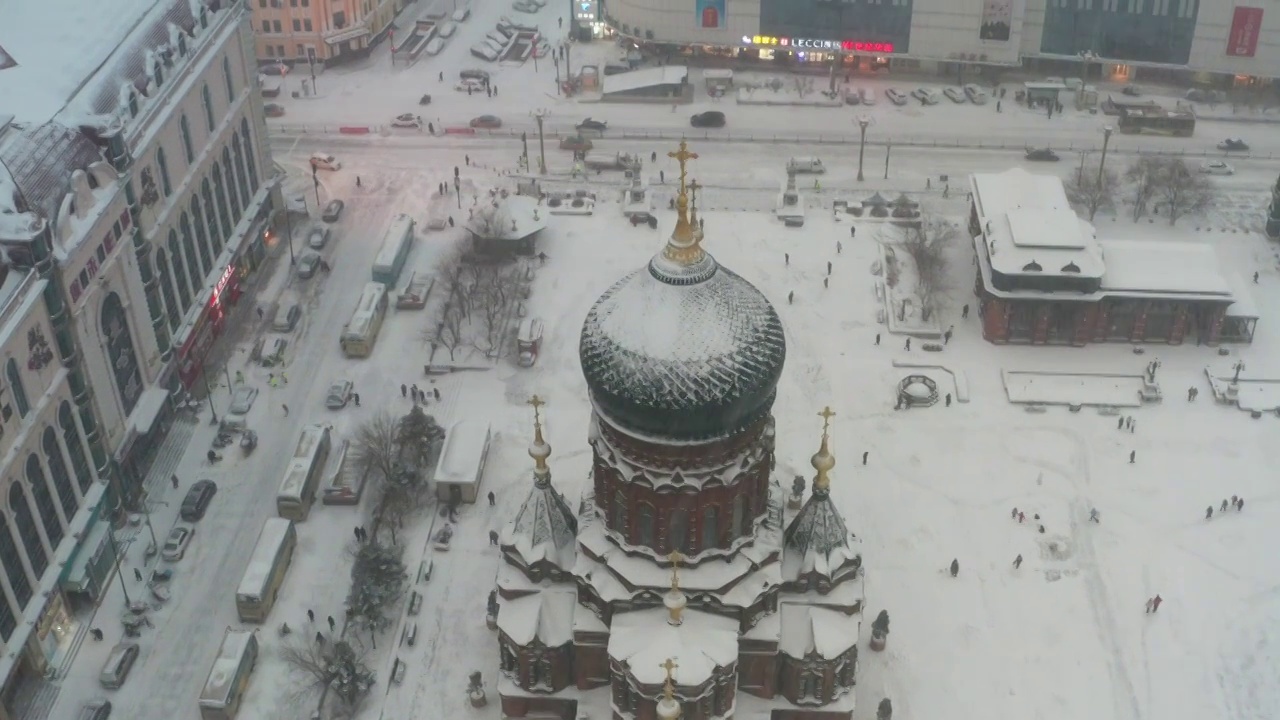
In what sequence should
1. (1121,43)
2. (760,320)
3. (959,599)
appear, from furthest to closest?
(1121,43) → (959,599) → (760,320)

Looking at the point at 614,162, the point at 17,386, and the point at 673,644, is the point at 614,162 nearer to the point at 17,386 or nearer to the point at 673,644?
the point at 17,386

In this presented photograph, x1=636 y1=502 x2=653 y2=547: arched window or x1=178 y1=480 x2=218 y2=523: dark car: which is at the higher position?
x1=636 y1=502 x2=653 y2=547: arched window

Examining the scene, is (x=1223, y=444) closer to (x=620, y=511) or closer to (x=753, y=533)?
(x=753, y=533)

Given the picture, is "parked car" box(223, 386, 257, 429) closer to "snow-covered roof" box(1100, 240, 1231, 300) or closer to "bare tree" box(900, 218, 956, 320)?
"bare tree" box(900, 218, 956, 320)

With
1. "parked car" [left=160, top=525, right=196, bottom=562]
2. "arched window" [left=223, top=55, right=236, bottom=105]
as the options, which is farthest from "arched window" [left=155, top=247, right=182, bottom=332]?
"arched window" [left=223, top=55, right=236, bottom=105]

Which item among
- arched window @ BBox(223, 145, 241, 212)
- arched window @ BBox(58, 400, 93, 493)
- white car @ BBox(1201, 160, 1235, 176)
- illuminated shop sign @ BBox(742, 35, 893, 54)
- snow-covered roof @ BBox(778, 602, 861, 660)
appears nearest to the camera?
snow-covered roof @ BBox(778, 602, 861, 660)

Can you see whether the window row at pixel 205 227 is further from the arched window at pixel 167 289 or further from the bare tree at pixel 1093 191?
the bare tree at pixel 1093 191

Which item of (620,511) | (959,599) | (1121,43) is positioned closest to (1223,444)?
(959,599)
